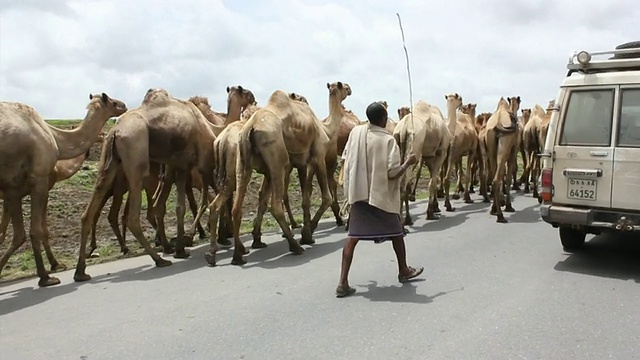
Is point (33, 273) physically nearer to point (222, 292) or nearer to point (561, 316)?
point (222, 292)

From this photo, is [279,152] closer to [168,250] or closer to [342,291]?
[168,250]

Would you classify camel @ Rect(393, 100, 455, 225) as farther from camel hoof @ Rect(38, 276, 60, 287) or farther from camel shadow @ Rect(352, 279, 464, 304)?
camel hoof @ Rect(38, 276, 60, 287)

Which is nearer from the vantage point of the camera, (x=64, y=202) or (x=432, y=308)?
(x=432, y=308)

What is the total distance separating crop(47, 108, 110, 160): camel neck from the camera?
8.58 m

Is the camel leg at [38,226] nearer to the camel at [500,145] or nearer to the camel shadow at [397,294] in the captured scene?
the camel shadow at [397,294]

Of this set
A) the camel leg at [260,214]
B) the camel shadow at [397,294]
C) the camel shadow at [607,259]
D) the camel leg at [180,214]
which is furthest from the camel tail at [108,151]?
the camel shadow at [607,259]

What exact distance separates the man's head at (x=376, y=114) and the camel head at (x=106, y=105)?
4645 mm

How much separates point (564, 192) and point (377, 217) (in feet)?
8.91

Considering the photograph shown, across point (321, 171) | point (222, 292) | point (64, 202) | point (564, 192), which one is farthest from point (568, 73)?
point (64, 202)

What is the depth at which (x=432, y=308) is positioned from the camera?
589 centimetres

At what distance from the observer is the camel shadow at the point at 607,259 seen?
728 centimetres

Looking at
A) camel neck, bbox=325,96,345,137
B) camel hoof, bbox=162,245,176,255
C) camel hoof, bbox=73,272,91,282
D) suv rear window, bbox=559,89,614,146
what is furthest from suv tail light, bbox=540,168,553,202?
camel hoof, bbox=73,272,91,282

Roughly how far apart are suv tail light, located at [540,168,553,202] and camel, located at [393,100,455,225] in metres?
3.64

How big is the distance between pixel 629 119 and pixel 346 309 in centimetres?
431
